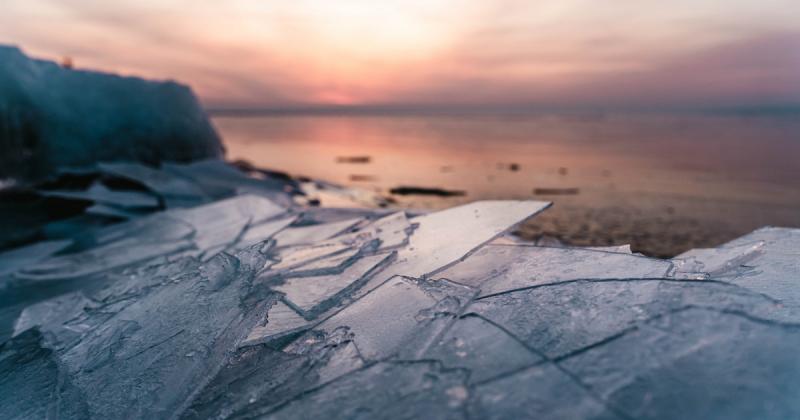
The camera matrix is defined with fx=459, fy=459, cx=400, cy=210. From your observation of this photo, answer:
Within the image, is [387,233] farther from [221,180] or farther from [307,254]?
[221,180]

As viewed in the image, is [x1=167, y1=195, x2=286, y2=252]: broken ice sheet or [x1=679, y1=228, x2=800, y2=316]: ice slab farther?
[x1=167, y1=195, x2=286, y2=252]: broken ice sheet

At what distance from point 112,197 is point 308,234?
3.36 m

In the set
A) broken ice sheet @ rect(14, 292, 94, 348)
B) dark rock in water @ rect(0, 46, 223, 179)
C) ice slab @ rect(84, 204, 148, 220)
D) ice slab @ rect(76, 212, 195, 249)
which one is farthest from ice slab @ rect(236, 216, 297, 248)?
dark rock in water @ rect(0, 46, 223, 179)

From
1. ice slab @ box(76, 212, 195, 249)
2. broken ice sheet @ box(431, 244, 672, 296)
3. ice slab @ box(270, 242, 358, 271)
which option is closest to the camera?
broken ice sheet @ box(431, 244, 672, 296)

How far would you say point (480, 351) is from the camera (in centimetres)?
147

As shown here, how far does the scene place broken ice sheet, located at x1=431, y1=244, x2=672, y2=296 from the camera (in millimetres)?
1942

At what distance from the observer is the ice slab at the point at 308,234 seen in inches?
133

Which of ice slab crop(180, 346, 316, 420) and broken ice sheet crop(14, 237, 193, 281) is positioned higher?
ice slab crop(180, 346, 316, 420)

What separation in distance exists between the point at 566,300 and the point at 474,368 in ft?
1.82

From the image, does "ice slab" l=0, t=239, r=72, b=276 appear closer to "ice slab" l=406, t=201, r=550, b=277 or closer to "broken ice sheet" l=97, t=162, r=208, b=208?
"broken ice sheet" l=97, t=162, r=208, b=208

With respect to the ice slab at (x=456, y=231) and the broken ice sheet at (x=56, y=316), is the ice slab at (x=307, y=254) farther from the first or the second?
the broken ice sheet at (x=56, y=316)

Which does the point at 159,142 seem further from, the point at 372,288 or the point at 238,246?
the point at 372,288

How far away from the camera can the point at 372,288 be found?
2.17 m

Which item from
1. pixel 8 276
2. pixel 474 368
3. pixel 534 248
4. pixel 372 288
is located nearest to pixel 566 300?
pixel 474 368
